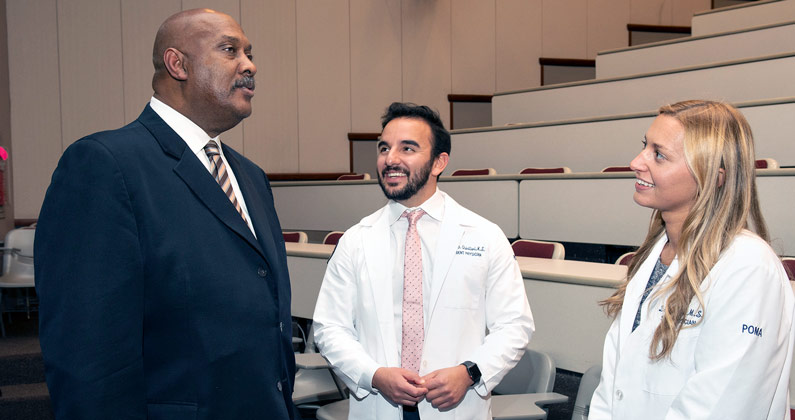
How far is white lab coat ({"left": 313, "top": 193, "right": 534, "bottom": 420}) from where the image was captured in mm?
1766

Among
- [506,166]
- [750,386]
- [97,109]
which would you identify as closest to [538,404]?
[750,386]

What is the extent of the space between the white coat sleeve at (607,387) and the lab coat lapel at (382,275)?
584mm

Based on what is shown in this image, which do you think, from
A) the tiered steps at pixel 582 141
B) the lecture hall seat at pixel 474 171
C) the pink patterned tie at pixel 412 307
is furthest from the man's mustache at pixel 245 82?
the lecture hall seat at pixel 474 171

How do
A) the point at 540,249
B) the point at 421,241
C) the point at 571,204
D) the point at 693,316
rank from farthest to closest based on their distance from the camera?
the point at 571,204
the point at 540,249
the point at 421,241
the point at 693,316

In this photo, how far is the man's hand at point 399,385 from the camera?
1646 millimetres

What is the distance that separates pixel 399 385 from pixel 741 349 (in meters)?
0.80

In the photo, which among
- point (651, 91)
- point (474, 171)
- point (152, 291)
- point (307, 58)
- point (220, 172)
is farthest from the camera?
point (307, 58)

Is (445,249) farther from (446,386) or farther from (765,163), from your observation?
(765,163)

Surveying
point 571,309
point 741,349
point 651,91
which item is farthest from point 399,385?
point 651,91

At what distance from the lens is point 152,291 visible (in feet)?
3.71

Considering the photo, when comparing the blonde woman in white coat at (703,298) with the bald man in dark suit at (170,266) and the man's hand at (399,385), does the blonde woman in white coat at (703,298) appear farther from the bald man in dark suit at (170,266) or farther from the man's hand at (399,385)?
the bald man in dark suit at (170,266)

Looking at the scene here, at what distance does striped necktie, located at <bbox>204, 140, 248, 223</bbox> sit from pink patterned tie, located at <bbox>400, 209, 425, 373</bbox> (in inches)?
25.6

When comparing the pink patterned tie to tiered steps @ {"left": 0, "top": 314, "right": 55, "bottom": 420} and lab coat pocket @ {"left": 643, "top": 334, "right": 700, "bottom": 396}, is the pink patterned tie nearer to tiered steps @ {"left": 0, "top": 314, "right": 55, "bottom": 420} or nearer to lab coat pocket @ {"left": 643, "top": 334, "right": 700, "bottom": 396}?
lab coat pocket @ {"left": 643, "top": 334, "right": 700, "bottom": 396}

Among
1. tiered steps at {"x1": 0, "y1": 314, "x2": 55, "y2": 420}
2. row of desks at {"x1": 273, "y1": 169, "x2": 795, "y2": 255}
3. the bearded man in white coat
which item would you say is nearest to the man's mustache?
the bearded man in white coat
